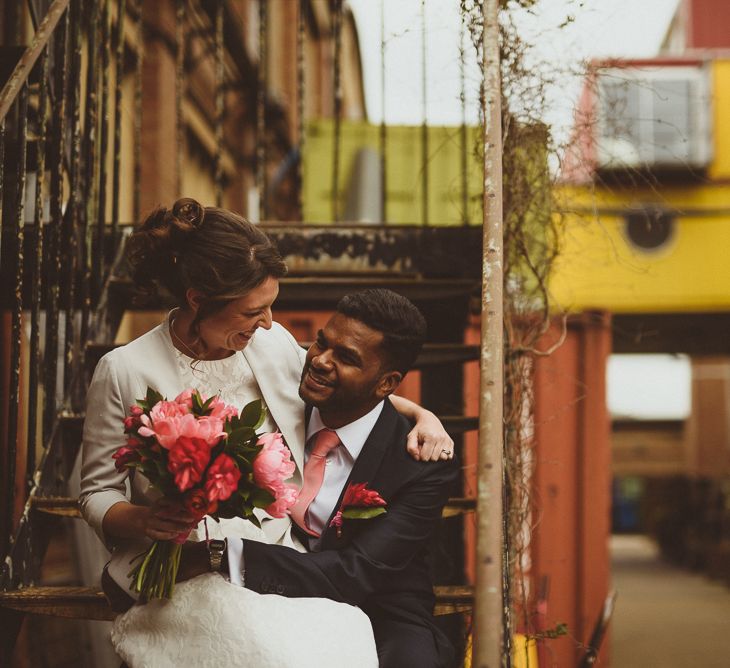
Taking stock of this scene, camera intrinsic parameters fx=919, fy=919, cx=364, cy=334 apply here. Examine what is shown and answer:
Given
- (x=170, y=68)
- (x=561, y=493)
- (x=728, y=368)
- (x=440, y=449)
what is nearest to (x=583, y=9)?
(x=440, y=449)

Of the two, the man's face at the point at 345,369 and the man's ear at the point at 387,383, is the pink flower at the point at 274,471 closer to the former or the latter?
the man's face at the point at 345,369

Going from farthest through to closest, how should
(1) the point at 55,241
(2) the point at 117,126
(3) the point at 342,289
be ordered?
(2) the point at 117,126
(3) the point at 342,289
(1) the point at 55,241

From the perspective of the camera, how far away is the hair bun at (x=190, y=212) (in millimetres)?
2377

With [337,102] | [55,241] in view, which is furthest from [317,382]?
[337,102]

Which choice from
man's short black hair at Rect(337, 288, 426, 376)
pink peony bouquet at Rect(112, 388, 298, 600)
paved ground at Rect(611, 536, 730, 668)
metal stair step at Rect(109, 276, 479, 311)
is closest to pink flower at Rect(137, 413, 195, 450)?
pink peony bouquet at Rect(112, 388, 298, 600)

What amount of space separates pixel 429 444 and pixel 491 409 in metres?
0.49

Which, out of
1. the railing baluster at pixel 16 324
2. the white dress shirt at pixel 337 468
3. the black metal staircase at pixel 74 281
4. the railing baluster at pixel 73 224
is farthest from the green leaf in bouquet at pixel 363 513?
the railing baluster at pixel 73 224

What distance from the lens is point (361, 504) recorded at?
225 cm

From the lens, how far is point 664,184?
10.6 meters

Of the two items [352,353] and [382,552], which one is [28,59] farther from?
[382,552]

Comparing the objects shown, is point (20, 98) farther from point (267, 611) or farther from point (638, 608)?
point (638, 608)

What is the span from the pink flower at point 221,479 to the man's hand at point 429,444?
1.94ft

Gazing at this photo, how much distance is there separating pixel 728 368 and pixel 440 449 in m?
25.7

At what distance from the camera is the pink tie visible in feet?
7.77
